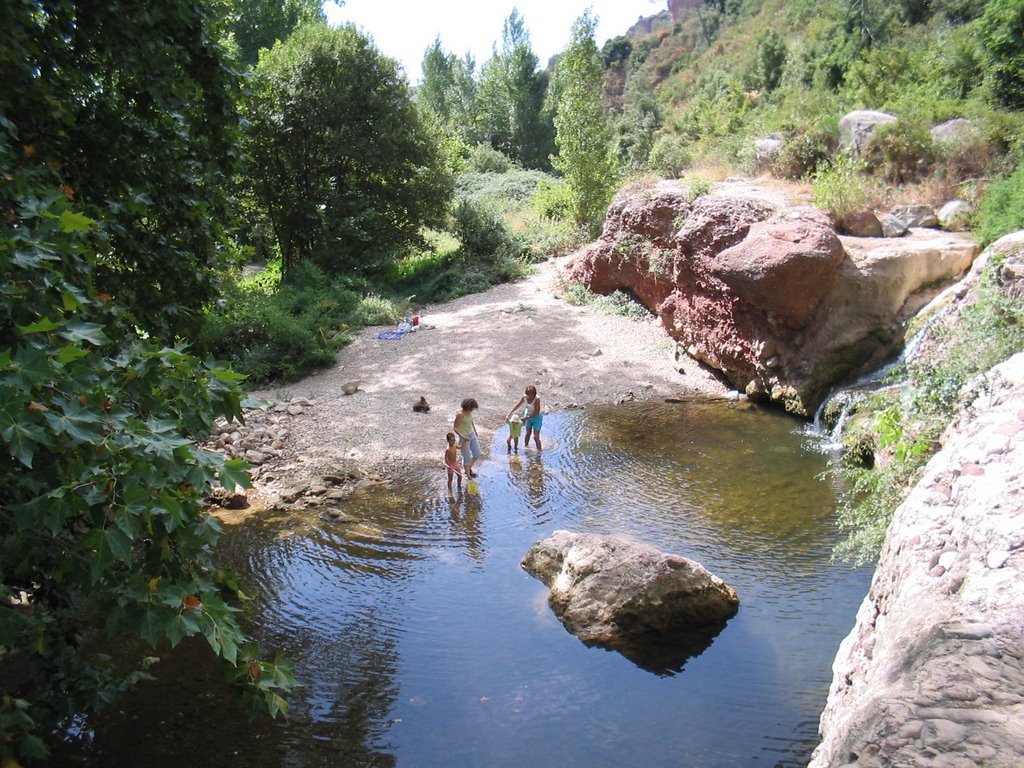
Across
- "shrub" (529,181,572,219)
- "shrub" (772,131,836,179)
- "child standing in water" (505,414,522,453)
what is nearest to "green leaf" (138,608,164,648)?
"child standing in water" (505,414,522,453)

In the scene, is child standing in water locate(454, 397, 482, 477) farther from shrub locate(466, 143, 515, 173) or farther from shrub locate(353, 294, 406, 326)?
shrub locate(466, 143, 515, 173)

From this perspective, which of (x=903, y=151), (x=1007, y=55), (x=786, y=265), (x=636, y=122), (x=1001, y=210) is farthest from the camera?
(x=636, y=122)

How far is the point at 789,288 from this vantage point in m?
12.0

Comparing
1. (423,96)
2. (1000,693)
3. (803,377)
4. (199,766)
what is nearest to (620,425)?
(803,377)

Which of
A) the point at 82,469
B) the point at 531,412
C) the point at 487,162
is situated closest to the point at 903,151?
the point at 531,412

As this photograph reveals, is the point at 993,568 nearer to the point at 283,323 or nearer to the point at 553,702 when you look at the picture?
the point at 553,702

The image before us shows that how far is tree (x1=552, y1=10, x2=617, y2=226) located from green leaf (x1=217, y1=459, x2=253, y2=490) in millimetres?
19984

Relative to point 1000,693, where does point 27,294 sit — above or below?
above

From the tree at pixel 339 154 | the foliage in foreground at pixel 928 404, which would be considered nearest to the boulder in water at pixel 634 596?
the foliage in foreground at pixel 928 404

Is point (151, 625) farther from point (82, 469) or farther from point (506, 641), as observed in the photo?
point (506, 641)

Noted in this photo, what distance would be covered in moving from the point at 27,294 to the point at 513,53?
148ft

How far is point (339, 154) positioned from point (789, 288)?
13448 mm

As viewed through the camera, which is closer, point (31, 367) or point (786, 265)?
point (31, 367)

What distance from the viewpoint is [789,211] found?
43.6 ft
